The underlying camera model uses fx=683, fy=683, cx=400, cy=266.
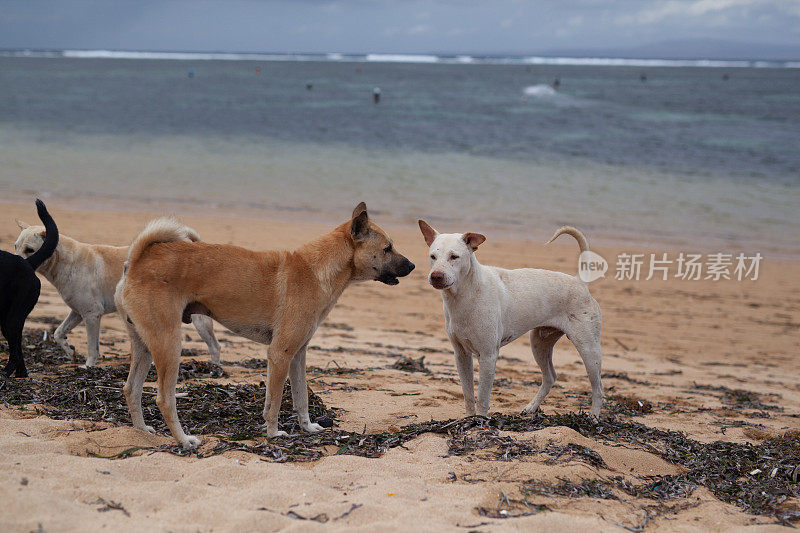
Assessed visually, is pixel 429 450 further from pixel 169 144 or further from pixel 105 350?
pixel 169 144

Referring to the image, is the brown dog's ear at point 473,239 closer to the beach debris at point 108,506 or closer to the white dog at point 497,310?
the white dog at point 497,310

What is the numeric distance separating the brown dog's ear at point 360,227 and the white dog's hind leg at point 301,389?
99 centimetres

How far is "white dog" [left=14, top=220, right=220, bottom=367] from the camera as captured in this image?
7336 millimetres

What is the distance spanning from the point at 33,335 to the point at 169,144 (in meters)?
24.4

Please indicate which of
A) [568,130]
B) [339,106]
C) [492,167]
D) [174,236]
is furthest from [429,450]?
[339,106]

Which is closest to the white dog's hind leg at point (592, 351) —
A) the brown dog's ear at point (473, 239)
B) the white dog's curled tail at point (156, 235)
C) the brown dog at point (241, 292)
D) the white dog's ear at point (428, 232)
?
the brown dog's ear at point (473, 239)

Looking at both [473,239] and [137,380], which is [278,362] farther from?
[473,239]

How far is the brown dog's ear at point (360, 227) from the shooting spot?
5169 mm

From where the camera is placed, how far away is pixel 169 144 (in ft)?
101

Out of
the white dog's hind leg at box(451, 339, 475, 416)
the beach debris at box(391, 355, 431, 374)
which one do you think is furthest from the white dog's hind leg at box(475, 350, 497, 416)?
the beach debris at box(391, 355, 431, 374)

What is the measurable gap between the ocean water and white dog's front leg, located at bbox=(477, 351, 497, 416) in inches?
443

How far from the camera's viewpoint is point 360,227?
5.25 meters

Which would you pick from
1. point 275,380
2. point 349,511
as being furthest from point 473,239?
point 349,511

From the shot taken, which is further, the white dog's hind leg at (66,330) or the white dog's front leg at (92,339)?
the white dog's hind leg at (66,330)
